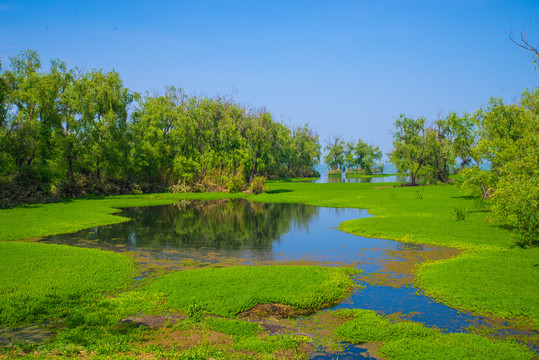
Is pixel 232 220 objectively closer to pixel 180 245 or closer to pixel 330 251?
pixel 180 245

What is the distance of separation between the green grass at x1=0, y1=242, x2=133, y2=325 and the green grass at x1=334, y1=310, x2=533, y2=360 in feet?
28.3

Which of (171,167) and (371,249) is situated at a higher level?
(171,167)

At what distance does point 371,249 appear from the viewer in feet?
65.5

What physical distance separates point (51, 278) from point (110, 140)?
3764 centimetres

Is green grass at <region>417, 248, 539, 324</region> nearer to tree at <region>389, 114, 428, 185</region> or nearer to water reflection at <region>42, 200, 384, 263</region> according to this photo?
water reflection at <region>42, 200, 384, 263</region>

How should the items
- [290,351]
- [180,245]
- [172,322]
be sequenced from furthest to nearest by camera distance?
[180,245] < [172,322] < [290,351]

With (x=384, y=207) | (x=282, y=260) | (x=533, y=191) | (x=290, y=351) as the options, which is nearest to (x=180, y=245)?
(x=282, y=260)

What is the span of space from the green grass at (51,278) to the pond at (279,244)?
106 inches

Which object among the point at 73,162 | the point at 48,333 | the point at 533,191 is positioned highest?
the point at 73,162

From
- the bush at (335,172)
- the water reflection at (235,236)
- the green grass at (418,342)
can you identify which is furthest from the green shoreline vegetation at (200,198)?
the bush at (335,172)

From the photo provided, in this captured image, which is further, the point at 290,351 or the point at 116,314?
the point at 116,314

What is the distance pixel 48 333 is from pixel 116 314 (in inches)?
68.1

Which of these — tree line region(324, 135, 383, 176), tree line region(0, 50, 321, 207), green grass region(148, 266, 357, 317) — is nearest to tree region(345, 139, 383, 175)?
tree line region(324, 135, 383, 176)

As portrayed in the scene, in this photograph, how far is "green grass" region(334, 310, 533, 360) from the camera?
27.4 ft
